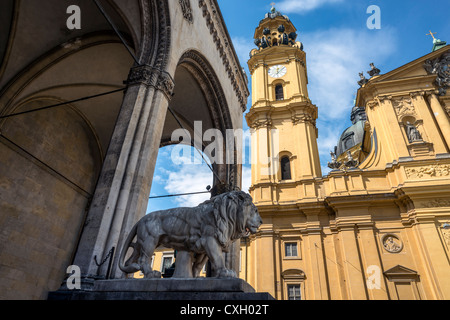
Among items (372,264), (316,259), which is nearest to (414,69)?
(372,264)

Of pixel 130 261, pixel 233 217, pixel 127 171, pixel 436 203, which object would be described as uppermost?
pixel 436 203

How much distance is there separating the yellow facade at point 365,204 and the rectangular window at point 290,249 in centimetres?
6

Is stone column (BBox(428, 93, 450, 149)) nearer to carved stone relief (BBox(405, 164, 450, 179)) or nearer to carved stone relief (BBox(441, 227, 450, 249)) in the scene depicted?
carved stone relief (BBox(405, 164, 450, 179))

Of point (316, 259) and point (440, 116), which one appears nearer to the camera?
point (316, 259)

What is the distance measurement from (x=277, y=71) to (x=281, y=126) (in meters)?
6.35

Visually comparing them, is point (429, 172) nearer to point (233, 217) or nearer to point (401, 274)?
point (401, 274)

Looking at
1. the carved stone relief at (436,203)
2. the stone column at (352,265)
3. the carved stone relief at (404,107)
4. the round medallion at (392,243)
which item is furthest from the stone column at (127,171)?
the carved stone relief at (404,107)

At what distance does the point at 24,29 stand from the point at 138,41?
A: 5409 mm

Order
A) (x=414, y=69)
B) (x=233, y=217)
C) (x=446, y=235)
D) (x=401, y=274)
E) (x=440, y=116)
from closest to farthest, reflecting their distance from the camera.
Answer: (x=233, y=217)
(x=446, y=235)
(x=401, y=274)
(x=440, y=116)
(x=414, y=69)

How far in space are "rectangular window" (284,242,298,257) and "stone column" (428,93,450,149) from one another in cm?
1075

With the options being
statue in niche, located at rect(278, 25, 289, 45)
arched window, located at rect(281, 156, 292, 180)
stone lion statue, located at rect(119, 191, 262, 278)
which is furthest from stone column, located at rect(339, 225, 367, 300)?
statue in niche, located at rect(278, 25, 289, 45)

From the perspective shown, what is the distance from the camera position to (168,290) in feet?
10.0

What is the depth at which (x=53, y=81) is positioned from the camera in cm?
1054

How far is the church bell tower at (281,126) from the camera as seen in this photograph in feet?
62.6
